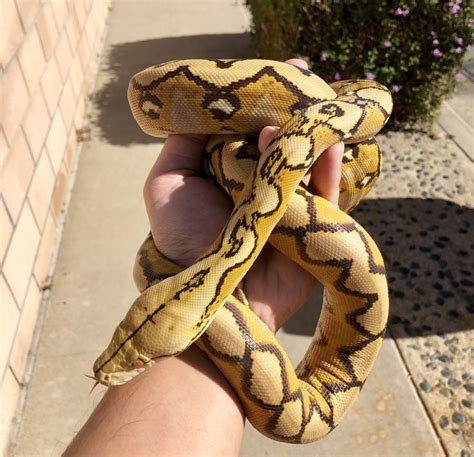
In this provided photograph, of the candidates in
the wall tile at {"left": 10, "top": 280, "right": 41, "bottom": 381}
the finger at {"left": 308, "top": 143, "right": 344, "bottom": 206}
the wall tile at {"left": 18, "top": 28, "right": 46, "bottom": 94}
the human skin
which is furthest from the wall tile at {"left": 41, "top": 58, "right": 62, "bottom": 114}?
the finger at {"left": 308, "top": 143, "right": 344, "bottom": 206}

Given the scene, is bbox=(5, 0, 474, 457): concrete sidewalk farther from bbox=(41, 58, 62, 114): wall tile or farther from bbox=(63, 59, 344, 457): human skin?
bbox=(63, 59, 344, 457): human skin

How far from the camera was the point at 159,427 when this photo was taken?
2.38m

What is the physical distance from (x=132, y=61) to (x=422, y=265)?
6.31 meters

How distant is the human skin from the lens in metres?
2.35

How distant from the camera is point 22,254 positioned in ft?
15.4

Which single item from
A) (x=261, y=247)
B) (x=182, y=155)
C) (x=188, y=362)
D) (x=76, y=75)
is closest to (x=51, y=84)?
(x=76, y=75)

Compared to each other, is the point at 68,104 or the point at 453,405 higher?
the point at 68,104

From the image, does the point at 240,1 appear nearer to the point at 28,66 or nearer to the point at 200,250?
the point at 28,66

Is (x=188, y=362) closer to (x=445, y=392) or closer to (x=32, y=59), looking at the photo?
(x=445, y=392)

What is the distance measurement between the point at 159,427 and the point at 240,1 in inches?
437

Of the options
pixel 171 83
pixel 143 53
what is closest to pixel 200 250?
pixel 171 83

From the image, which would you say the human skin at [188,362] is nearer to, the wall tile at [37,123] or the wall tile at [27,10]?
the wall tile at [37,123]

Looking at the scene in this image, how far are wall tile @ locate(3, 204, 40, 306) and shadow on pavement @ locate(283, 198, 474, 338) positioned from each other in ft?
7.78

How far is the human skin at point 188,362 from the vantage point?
235cm
